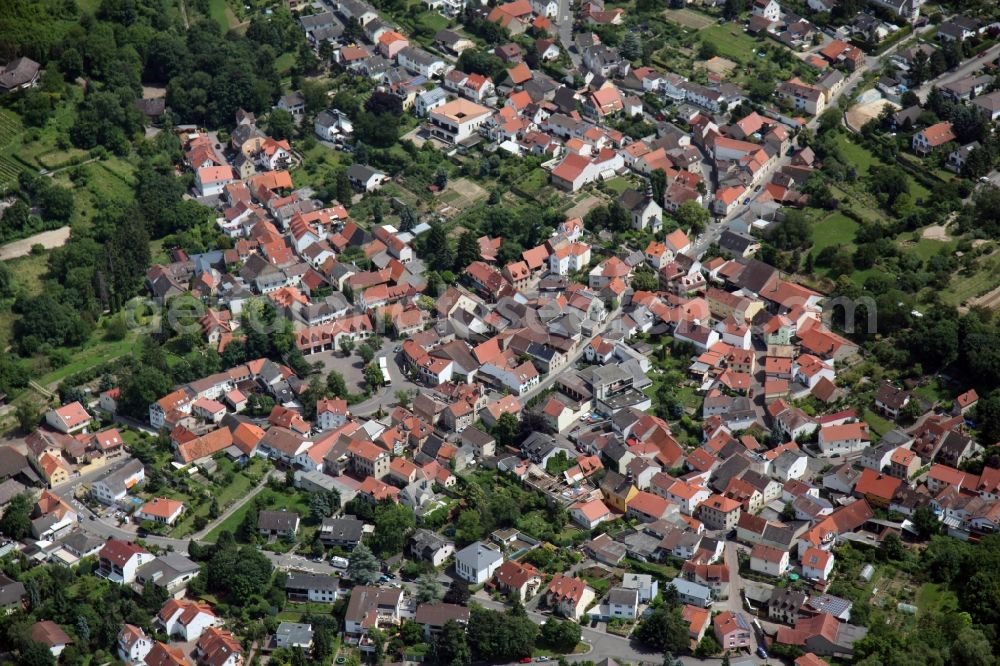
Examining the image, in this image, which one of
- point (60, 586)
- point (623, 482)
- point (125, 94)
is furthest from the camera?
point (125, 94)

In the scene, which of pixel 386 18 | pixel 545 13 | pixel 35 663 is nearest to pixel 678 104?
pixel 545 13

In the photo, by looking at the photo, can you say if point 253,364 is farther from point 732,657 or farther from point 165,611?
point 732,657

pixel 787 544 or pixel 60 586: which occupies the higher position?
pixel 787 544

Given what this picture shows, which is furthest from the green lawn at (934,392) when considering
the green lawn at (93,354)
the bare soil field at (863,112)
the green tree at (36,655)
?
the green tree at (36,655)

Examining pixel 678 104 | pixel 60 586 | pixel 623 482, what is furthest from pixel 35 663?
pixel 678 104

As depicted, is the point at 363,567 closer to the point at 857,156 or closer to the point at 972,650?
the point at 972,650

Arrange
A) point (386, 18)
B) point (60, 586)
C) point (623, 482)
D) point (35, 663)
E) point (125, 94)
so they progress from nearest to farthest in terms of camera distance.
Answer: point (35, 663)
point (60, 586)
point (623, 482)
point (125, 94)
point (386, 18)

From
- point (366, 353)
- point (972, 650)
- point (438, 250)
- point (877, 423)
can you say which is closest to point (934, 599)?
point (972, 650)

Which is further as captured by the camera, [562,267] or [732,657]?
[562,267]

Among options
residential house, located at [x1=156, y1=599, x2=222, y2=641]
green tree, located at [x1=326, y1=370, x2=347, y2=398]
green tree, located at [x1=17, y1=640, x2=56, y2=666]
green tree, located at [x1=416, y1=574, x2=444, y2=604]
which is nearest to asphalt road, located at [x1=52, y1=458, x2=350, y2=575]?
residential house, located at [x1=156, y1=599, x2=222, y2=641]
